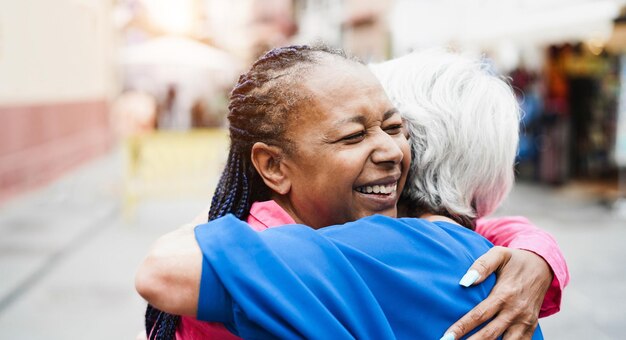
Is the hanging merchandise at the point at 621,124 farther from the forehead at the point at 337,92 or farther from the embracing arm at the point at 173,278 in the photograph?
the embracing arm at the point at 173,278

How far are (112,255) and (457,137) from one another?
6.83 m

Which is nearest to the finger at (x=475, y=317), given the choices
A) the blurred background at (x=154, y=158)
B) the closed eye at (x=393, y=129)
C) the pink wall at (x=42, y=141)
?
the closed eye at (x=393, y=129)

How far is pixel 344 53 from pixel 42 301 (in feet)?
18.2

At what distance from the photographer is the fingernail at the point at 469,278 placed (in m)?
1.42

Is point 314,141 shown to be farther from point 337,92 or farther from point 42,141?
point 42,141

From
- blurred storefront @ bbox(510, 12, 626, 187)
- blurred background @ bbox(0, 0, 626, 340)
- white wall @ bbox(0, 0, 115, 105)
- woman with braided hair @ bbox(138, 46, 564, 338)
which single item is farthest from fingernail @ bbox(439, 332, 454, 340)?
blurred storefront @ bbox(510, 12, 626, 187)

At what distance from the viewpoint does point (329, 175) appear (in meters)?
1.50

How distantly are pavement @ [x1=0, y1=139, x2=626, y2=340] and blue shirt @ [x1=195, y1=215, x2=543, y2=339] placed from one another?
1.51 meters

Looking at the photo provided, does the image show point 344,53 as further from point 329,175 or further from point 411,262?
point 411,262

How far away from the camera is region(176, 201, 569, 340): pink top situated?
1.48 m

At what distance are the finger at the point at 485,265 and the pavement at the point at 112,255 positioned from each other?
1.29 m

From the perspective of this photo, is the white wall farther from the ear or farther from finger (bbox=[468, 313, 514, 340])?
finger (bbox=[468, 313, 514, 340])

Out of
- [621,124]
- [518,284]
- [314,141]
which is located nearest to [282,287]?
[314,141]

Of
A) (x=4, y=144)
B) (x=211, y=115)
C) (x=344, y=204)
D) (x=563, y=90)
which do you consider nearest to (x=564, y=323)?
(x=344, y=204)
